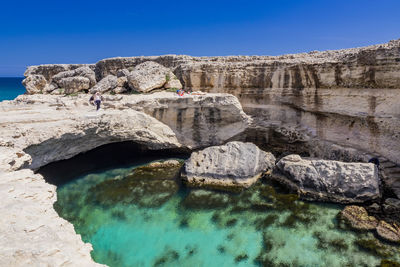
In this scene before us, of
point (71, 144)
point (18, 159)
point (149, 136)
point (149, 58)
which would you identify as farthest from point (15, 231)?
point (149, 58)

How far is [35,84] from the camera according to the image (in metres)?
15.9

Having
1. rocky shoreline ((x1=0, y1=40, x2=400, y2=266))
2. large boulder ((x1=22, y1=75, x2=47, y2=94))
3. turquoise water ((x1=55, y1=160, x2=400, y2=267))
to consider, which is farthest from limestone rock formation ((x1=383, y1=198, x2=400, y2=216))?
→ large boulder ((x1=22, y1=75, x2=47, y2=94))

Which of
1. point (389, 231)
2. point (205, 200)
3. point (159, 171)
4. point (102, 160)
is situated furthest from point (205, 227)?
point (102, 160)

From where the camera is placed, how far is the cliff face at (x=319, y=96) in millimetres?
8883

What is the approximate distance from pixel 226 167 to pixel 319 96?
16.8ft

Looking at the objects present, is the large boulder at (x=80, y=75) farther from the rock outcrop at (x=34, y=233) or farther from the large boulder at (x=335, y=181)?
the large boulder at (x=335, y=181)

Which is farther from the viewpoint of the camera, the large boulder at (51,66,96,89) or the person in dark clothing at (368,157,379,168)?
the large boulder at (51,66,96,89)

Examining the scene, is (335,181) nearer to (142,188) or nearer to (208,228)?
(208,228)

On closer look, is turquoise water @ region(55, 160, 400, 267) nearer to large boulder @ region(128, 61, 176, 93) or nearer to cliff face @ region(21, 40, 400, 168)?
cliff face @ region(21, 40, 400, 168)

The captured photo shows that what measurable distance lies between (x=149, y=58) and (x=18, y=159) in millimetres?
10293

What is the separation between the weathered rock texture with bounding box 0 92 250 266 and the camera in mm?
3428

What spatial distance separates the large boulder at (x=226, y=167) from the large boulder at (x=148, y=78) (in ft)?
15.4

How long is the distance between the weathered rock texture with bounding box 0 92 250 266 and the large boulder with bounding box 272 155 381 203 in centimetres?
376

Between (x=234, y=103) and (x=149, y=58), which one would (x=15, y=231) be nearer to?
(x=234, y=103)
